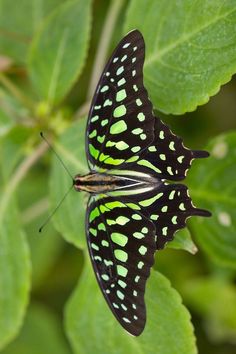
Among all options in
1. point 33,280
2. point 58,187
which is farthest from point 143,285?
point 33,280

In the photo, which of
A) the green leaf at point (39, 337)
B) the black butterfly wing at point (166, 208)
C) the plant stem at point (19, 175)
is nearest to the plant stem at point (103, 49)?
the plant stem at point (19, 175)

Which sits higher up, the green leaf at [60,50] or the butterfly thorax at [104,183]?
the green leaf at [60,50]

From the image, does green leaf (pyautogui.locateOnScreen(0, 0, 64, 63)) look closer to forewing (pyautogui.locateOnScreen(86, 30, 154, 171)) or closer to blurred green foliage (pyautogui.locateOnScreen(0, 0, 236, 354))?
blurred green foliage (pyautogui.locateOnScreen(0, 0, 236, 354))

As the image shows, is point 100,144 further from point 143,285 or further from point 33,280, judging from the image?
point 33,280

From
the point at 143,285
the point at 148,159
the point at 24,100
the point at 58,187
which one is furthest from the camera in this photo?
the point at 24,100

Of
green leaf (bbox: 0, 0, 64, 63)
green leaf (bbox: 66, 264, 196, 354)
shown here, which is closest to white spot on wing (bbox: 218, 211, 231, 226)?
green leaf (bbox: 66, 264, 196, 354)

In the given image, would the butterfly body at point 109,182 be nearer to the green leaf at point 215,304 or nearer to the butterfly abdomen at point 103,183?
the butterfly abdomen at point 103,183
